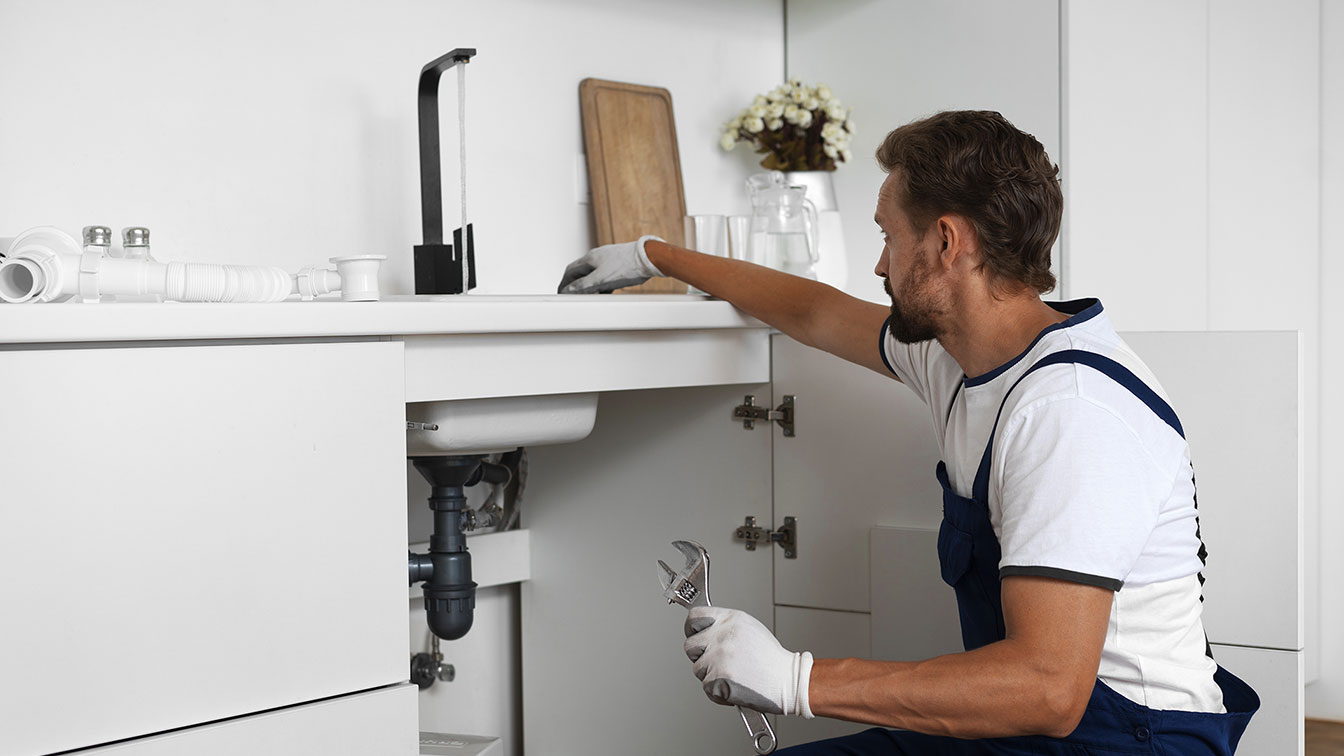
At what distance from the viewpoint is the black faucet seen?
5.32 feet

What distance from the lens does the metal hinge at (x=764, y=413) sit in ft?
5.46

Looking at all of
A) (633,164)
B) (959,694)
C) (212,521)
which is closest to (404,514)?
(212,521)

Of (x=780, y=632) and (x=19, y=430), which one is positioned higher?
(x=19, y=430)

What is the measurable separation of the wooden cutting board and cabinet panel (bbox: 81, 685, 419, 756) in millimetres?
930

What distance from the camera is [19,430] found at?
3.10 feet

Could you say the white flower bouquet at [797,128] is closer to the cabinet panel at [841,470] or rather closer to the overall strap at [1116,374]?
the cabinet panel at [841,470]

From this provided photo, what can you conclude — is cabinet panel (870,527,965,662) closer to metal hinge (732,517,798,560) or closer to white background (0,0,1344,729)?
metal hinge (732,517,798,560)

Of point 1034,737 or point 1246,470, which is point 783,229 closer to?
point 1246,470

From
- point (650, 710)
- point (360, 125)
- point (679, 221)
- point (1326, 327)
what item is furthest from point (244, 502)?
point (1326, 327)

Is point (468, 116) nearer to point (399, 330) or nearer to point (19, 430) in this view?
point (399, 330)

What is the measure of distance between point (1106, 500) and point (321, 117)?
3.81 ft

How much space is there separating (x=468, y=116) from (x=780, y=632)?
880 millimetres

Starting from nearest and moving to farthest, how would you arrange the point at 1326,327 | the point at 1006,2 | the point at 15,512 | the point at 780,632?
the point at 15,512
the point at 780,632
the point at 1006,2
the point at 1326,327

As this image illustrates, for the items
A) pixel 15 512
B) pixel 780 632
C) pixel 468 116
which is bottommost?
pixel 780 632
